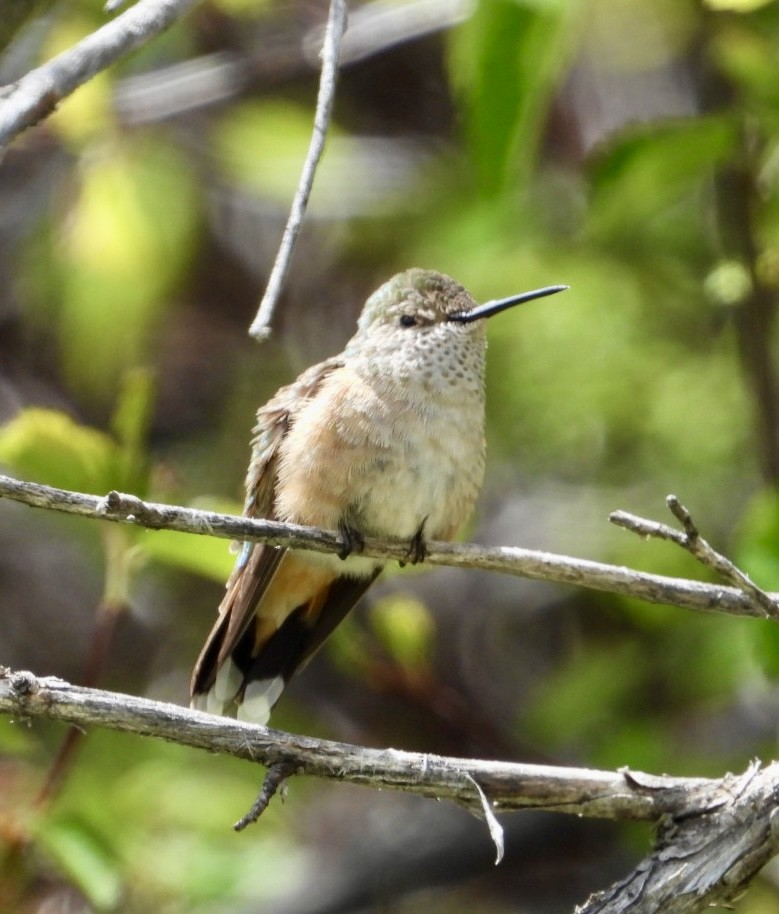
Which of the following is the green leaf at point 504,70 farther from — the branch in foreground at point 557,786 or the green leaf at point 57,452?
the branch in foreground at point 557,786

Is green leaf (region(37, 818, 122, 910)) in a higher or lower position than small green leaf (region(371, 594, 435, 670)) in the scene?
higher

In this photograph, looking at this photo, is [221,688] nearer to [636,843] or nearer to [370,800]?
[636,843]

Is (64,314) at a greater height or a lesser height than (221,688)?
greater

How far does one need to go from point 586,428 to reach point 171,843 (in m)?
2.52

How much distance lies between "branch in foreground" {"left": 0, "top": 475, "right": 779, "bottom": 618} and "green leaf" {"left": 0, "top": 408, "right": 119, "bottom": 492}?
618mm

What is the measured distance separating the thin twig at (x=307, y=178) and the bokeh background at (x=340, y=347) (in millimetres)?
819

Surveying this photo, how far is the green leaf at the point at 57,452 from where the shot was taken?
3.22 metres

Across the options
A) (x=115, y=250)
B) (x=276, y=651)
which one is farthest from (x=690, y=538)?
(x=115, y=250)

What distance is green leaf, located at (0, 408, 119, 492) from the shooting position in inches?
127

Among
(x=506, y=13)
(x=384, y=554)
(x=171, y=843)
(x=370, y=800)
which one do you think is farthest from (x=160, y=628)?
(x=506, y=13)

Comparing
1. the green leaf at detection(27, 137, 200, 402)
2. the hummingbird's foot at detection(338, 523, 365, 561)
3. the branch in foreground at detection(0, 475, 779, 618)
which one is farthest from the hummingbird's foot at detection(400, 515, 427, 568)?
the green leaf at detection(27, 137, 200, 402)

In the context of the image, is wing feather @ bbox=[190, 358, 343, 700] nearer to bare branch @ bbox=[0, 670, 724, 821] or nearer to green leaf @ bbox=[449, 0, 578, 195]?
green leaf @ bbox=[449, 0, 578, 195]

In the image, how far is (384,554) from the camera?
3.44 m

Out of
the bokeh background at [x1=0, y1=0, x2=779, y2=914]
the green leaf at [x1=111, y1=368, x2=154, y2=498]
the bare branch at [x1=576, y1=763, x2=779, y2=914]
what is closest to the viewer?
the bare branch at [x1=576, y1=763, x2=779, y2=914]
